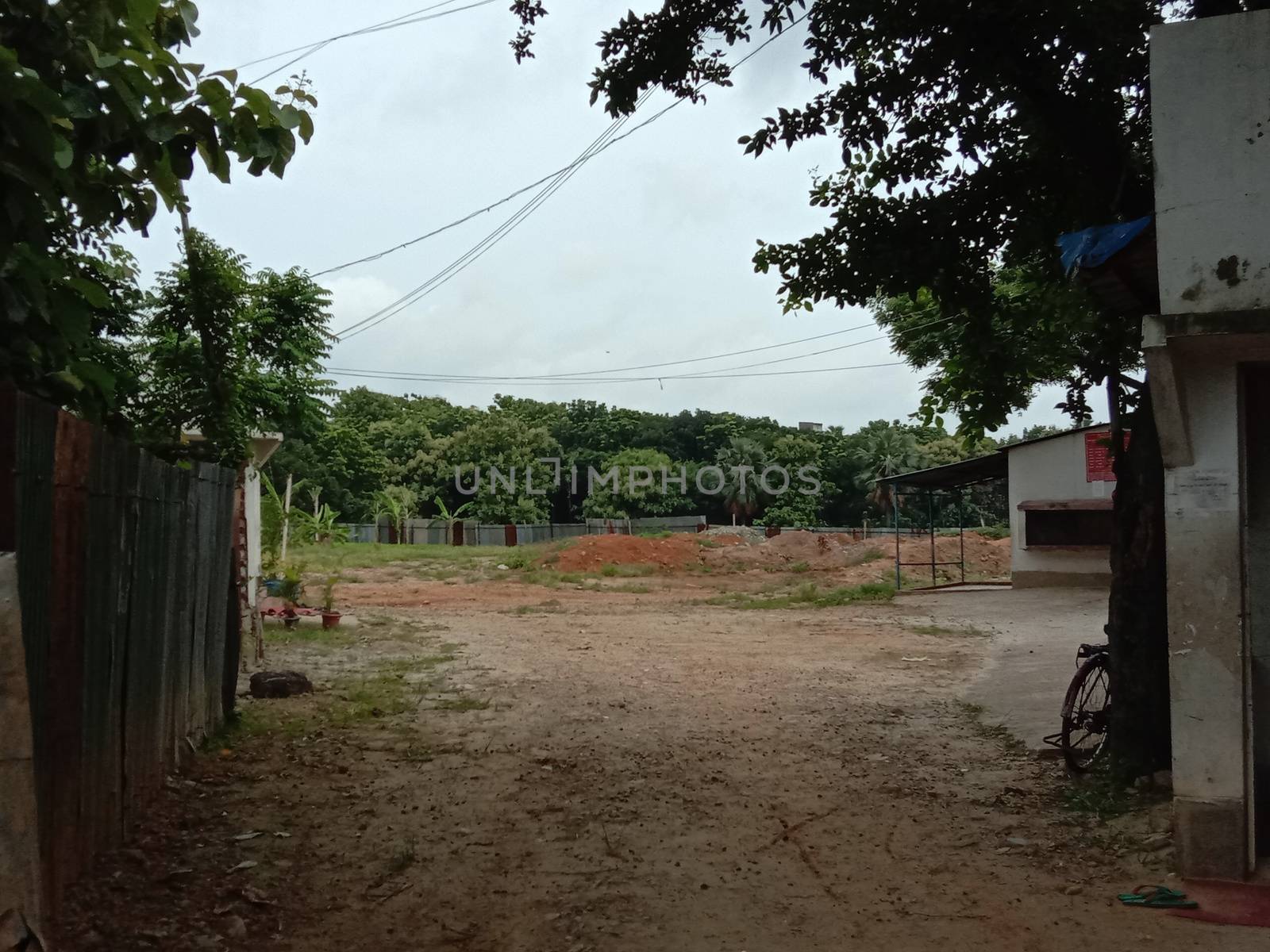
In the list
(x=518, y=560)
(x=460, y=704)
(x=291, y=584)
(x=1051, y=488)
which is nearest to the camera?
(x=460, y=704)

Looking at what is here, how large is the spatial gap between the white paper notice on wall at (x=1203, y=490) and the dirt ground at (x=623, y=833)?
1755mm

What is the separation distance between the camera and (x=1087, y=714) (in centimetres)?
707

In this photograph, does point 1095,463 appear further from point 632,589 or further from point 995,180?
point 995,180

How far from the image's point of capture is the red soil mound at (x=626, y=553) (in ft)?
111

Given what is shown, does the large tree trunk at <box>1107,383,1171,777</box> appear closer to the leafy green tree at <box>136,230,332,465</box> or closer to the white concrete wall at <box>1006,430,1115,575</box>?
the leafy green tree at <box>136,230,332,465</box>

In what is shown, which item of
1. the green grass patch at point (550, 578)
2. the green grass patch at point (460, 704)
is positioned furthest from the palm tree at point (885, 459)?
the green grass patch at point (460, 704)

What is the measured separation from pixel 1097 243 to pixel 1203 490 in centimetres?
144

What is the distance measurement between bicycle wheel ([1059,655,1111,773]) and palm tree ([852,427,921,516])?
4533 centimetres

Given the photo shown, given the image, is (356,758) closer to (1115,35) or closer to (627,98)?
(627,98)

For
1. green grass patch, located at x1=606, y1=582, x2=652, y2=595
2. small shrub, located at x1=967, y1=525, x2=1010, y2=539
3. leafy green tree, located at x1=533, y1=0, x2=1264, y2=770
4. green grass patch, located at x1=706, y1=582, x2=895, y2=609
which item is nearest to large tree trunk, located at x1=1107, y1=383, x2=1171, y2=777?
leafy green tree, located at x1=533, y1=0, x2=1264, y2=770

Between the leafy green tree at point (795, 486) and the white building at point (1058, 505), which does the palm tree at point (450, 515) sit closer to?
the leafy green tree at point (795, 486)

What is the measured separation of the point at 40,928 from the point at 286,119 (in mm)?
2909

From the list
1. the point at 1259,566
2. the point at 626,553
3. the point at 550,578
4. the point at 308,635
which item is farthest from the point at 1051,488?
the point at 1259,566

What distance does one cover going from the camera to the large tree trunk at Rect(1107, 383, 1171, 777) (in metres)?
6.32
